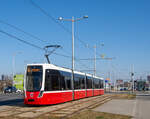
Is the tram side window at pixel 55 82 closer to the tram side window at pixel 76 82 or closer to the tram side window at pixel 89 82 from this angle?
the tram side window at pixel 76 82

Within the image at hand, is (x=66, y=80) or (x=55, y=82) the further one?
(x=66, y=80)

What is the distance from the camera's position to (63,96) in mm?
21016

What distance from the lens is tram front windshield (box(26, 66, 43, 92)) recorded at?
701 inches

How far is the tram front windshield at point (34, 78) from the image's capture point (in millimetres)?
17812

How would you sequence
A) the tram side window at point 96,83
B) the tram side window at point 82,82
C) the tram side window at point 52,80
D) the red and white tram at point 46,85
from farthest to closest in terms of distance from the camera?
1. the tram side window at point 96,83
2. the tram side window at point 82,82
3. the tram side window at point 52,80
4. the red and white tram at point 46,85

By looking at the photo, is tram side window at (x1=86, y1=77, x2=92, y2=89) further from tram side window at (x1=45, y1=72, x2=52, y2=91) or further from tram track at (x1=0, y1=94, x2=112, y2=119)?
tram track at (x1=0, y1=94, x2=112, y2=119)

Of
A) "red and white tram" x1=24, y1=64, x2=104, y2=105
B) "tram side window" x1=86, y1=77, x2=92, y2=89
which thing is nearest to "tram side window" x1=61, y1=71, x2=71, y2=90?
"red and white tram" x1=24, y1=64, x2=104, y2=105

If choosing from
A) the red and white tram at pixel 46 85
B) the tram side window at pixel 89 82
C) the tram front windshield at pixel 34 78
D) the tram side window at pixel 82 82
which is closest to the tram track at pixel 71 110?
the red and white tram at pixel 46 85

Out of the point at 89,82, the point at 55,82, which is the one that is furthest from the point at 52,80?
the point at 89,82

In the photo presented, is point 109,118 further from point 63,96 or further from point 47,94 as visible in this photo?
point 63,96

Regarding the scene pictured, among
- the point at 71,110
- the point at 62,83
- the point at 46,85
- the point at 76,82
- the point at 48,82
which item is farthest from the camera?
the point at 76,82

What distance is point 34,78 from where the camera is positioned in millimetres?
18000

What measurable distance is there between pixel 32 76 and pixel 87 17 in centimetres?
1313

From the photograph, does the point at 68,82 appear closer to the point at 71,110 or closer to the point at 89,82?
the point at 71,110
